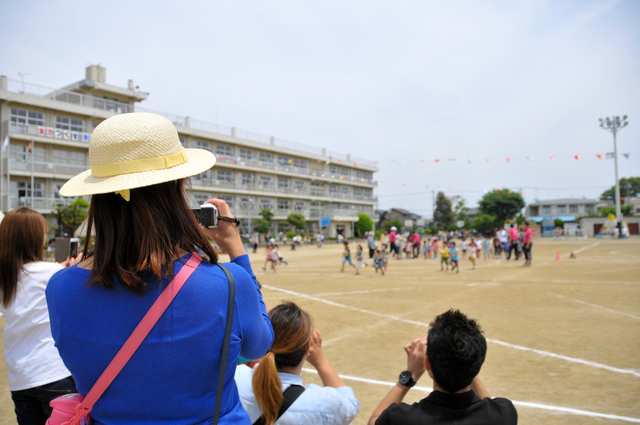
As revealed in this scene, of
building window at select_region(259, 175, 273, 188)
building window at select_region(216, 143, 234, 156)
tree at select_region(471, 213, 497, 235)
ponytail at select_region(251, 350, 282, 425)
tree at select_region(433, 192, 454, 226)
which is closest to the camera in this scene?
ponytail at select_region(251, 350, 282, 425)

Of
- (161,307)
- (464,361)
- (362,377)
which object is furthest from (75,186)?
(362,377)

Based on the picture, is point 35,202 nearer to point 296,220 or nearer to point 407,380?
point 296,220

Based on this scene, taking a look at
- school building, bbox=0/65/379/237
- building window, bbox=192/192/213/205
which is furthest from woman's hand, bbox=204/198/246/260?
building window, bbox=192/192/213/205

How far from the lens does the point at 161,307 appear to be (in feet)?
3.85

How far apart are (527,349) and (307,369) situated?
315cm

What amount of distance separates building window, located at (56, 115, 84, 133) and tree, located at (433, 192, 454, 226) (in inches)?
2470

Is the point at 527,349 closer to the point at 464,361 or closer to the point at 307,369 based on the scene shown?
the point at 307,369

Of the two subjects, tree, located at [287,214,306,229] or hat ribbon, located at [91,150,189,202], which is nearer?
hat ribbon, located at [91,150,189,202]

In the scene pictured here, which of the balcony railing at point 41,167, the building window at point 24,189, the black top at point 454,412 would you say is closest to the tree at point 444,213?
the balcony railing at point 41,167

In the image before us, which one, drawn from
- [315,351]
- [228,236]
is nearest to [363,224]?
[315,351]

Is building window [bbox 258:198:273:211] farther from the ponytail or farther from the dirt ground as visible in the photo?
the ponytail

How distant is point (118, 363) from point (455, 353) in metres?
1.42

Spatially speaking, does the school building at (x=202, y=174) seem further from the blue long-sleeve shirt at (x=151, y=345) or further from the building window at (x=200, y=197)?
the blue long-sleeve shirt at (x=151, y=345)

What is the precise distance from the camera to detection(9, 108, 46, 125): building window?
3447cm
